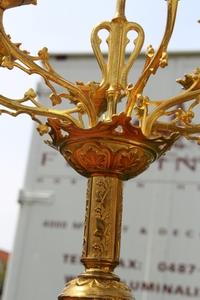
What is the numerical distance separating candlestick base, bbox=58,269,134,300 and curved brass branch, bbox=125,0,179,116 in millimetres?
558

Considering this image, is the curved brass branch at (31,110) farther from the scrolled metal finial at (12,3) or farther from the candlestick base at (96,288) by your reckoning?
the candlestick base at (96,288)

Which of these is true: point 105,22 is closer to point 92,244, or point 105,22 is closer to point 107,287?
point 92,244

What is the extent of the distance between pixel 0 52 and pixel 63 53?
370 cm

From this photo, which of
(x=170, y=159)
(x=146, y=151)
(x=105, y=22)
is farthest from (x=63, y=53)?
(x=146, y=151)

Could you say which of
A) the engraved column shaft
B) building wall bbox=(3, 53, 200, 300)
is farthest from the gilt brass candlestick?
building wall bbox=(3, 53, 200, 300)

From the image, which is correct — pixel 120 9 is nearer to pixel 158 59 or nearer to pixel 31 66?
pixel 158 59

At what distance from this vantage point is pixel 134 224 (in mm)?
5281

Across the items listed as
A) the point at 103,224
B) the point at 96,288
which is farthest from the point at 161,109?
the point at 96,288

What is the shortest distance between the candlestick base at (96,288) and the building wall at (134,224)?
3103 millimetres

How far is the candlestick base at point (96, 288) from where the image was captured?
1944mm

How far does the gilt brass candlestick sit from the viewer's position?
6.64ft

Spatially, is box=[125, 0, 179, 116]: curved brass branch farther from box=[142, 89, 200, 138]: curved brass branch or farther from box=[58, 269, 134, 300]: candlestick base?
box=[58, 269, 134, 300]: candlestick base

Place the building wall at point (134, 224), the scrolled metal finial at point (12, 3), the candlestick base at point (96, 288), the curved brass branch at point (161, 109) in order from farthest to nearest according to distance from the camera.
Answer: the building wall at point (134, 224), the scrolled metal finial at point (12, 3), the curved brass branch at point (161, 109), the candlestick base at point (96, 288)

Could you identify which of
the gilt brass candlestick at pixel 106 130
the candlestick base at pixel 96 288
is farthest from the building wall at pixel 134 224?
the candlestick base at pixel 96 288
